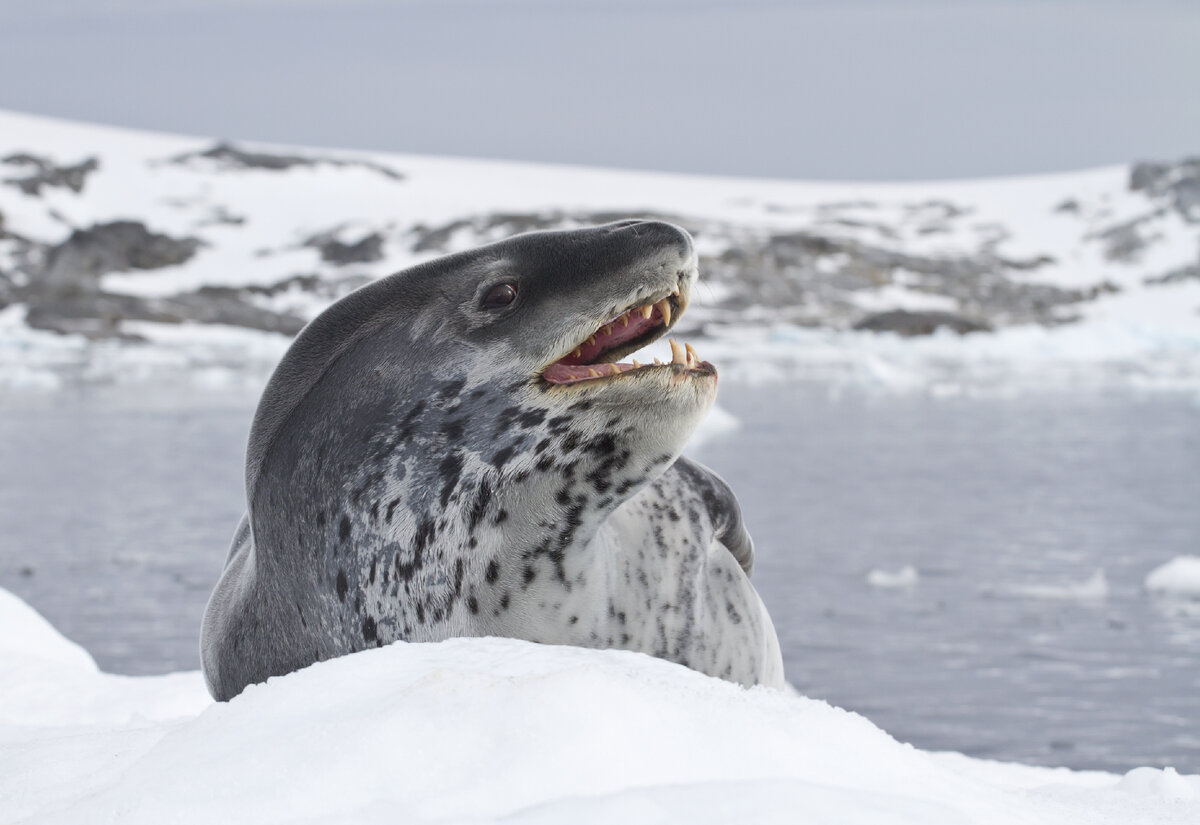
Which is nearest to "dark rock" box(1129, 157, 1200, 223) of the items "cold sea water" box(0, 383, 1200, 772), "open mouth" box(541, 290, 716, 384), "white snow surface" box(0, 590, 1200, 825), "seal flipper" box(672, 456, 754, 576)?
"cold sea water" box(0, 383, 1200, 772)

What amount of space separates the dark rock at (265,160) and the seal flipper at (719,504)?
77.6 m

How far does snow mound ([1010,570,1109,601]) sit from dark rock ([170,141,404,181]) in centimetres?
7453

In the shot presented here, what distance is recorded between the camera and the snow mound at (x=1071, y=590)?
706cm

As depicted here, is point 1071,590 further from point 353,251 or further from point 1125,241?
point 1125,241

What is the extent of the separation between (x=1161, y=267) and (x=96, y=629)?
55326 mm

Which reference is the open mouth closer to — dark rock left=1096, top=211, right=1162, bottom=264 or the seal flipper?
the seal flipper

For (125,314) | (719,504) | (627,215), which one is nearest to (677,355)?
(719,504)

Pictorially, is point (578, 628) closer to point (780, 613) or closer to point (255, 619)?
point (255, 619)

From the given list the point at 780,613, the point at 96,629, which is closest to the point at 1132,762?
the point at 780,613

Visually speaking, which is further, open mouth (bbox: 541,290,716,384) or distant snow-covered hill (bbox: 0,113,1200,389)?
distant snow-covered hill (bbox: 0,113,1200,389)

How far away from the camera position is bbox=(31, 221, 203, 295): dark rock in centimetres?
5388

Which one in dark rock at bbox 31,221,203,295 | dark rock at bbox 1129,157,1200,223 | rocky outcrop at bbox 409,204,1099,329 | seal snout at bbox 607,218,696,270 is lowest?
dark rock at bbox 31,221,203,295

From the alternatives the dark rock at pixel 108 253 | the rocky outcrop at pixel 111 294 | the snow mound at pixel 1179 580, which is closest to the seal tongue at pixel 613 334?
the snow mound at pixel 1179 580

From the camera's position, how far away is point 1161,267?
5494cm
